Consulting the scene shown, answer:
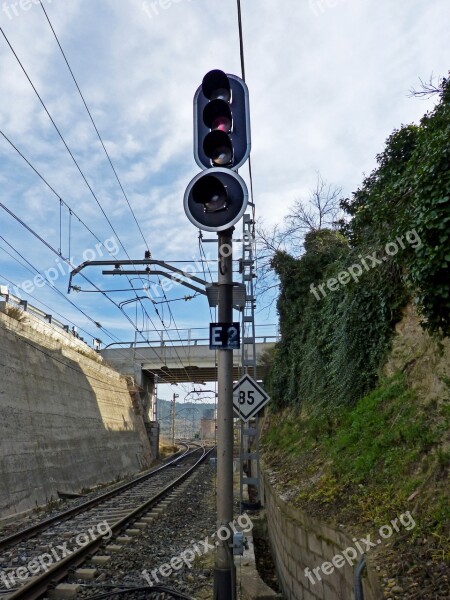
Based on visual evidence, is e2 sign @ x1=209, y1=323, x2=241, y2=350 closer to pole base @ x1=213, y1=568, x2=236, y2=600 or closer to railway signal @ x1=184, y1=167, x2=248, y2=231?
railway signal @ x1=184, y1=167, x2=248, y2=231

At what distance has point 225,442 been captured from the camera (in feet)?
12.6

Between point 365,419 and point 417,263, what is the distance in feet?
9.93

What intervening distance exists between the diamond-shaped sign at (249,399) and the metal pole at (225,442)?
451cm

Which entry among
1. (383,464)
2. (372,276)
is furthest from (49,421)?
(383,464)

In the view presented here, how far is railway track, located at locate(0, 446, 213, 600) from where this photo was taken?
5.97m

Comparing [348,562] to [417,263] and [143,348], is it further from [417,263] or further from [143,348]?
[143,348]

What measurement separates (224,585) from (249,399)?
491 cm

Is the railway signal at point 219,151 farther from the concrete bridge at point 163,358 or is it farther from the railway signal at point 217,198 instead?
the concrete bridge at point 163,358

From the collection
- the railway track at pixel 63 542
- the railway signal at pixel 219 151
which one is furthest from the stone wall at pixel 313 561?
the railway signal at pixel 219 151

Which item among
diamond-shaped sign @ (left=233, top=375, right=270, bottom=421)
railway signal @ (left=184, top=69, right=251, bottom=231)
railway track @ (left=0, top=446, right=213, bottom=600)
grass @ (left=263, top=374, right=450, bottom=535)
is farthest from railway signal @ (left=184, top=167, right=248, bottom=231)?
diamond-shaped sign @ (left=233, top=375, right=270, bottom=421)

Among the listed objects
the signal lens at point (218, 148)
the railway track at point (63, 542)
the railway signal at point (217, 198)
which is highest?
the signal lens at point (218, 148)

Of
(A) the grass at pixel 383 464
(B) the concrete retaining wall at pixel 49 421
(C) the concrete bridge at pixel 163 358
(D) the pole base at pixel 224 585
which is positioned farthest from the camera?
(C) the concrete bridge at pixel 163 358

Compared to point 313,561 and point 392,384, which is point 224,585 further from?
point 392,384

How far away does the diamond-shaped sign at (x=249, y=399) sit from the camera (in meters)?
8.45
